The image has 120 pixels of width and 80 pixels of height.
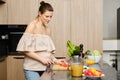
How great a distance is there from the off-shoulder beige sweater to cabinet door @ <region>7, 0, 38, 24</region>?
1.55 m

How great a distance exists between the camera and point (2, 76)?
142 inches

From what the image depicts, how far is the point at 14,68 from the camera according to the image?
3891mm

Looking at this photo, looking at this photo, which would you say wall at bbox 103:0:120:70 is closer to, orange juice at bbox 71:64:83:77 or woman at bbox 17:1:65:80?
woman at bbox 17:1:65:80

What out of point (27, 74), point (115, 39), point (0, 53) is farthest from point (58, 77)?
point (115, 39)

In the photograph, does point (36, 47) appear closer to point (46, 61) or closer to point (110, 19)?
point (46, 61)

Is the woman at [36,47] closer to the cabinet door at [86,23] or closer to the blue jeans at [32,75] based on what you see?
the blue jeans at [32,75]

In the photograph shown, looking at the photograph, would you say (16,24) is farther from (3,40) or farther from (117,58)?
(117,58)

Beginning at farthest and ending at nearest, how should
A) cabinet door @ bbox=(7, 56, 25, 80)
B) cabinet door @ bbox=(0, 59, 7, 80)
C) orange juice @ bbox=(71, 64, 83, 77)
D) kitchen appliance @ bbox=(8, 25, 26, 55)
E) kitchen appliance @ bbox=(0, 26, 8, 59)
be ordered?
kitchen appliance @ bbox=(8, 25, 26, 55) → cabinet door @ bbox=(7, 56, 25, 80) → kitchen appliance @ bbox=(0, 26, 8, 59) → cabinet door @ bbox=(0, 59, 7, 80) → orange juice @ bbox=(71, 64, 83, 77)

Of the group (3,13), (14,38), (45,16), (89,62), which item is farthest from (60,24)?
(89,62)

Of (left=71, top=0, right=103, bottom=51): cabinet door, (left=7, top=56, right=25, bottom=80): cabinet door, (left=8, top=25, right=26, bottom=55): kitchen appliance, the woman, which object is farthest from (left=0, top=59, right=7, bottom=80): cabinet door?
the woman

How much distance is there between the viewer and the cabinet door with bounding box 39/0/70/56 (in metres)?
3.91

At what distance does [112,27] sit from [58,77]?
3174 millimetres

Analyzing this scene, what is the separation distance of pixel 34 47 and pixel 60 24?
1615mm

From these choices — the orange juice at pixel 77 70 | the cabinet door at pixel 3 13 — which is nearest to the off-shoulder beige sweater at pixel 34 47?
the orange juice at pixel 77 70
